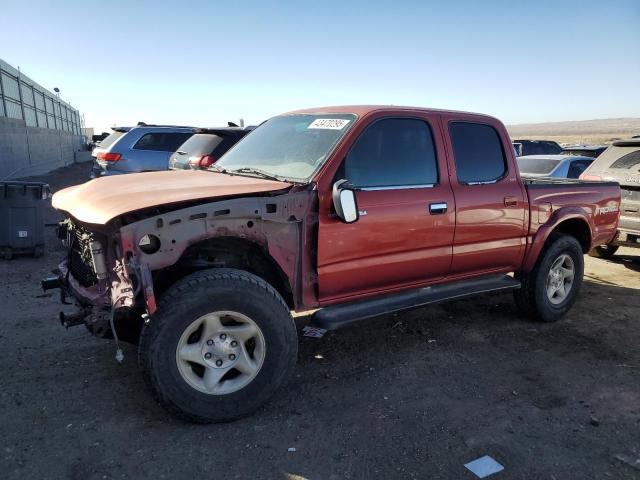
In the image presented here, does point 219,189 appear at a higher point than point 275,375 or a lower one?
higher

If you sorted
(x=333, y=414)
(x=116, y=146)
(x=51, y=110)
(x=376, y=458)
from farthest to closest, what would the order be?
1. (x=51, y=110)
2. (x=116, y=146)
3. (x=333, y=414)
4. (x=376, y=458)

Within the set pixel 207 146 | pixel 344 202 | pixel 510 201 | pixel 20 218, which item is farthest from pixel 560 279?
pixel 20 218

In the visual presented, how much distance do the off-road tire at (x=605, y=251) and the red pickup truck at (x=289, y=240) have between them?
3724 millimetres

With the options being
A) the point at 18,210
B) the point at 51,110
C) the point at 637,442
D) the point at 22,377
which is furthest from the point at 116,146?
the point at 51,110

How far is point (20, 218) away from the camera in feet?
23.8

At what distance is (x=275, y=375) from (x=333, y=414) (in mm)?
466

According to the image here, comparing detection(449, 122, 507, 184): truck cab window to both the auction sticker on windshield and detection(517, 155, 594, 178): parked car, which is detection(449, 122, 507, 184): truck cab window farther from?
detection(517, 155, 594, 178): parked car

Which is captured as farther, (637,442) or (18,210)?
(18,210)

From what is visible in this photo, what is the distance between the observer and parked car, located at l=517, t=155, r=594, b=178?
362 inches

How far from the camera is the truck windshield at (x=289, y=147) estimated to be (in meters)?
3.76

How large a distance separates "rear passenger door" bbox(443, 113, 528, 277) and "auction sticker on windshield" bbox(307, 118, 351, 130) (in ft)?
3.15

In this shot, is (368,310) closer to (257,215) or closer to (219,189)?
(257,215)

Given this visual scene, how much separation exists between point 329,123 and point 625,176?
212 inches

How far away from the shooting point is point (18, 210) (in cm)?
720
